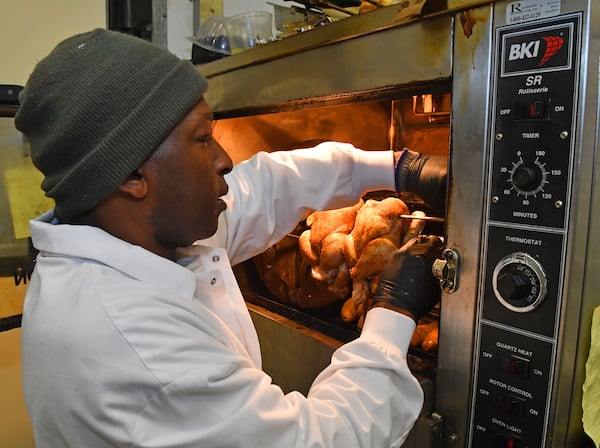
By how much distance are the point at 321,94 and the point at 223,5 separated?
1166mm

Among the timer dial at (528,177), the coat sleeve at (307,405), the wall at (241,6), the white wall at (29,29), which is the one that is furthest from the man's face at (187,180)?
the wall at (241,6)

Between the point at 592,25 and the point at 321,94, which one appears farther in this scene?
the point at 321,94

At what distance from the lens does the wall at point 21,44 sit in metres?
1.47

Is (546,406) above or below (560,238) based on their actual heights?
below

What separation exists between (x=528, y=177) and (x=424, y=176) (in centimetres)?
32

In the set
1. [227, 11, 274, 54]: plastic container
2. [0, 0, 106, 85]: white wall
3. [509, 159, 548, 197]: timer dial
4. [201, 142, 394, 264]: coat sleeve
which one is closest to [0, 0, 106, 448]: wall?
[0, 0, 106, 85]: white wall

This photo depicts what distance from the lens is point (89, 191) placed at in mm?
691

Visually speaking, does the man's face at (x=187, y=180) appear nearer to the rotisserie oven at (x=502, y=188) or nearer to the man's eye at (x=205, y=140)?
the man's eye at (x=205, y=140)

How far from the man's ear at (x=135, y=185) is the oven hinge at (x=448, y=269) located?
0.45 meters

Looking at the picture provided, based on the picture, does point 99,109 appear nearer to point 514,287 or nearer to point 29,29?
point 514,287

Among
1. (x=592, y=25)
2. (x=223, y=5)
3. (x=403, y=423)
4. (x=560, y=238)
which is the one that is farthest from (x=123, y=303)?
(x=223, y=5)

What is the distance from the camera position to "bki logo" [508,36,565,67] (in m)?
0.58

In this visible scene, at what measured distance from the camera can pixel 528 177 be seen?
61cm

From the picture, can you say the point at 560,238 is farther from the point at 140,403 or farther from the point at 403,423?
the point at 140,403
